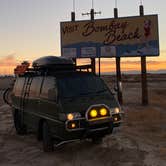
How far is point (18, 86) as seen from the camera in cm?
1153

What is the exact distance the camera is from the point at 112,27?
1980cm

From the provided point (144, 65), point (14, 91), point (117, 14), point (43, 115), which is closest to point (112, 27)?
point (117, 14)

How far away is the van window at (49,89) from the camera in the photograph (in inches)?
335

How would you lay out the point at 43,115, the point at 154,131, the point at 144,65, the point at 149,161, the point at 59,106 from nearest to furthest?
the point at 149,161
the point at 59,106
the point at 43,115
the point at 154,131
the point at 144,65

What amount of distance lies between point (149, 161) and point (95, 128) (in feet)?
4.78

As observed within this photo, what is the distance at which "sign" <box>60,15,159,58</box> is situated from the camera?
19.1 metres

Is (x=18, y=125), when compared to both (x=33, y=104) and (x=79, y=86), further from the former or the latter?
(x=79, y=86)

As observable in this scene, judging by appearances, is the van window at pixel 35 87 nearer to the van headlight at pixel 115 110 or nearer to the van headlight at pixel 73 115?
the van headlight at pixel 73 115

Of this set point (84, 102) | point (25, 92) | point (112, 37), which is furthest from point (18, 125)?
point (112, 37)

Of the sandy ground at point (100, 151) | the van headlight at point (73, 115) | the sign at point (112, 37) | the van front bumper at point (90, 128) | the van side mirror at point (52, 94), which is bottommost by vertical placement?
the sandy ground at point (100, 151)

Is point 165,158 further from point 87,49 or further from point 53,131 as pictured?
point 87,49

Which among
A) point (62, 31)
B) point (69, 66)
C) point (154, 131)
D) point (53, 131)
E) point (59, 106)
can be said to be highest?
point (62, 31)

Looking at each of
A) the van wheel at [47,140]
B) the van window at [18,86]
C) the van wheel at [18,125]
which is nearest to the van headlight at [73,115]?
the van wheel at [47,140]

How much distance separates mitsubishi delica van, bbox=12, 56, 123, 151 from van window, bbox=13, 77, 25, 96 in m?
0.54
